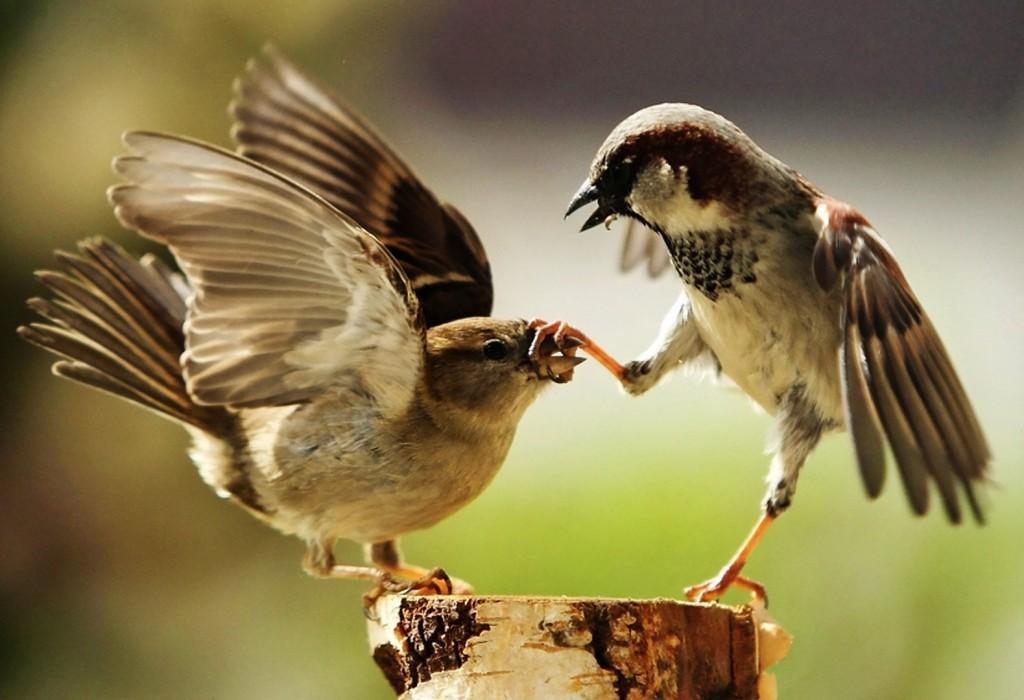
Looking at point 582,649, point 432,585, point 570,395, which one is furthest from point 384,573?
point 570,395

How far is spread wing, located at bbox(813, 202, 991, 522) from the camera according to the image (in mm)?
1104

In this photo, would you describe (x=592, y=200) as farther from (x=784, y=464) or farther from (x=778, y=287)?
(x=784, y=464)

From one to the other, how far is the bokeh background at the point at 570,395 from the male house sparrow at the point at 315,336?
619 millimetres

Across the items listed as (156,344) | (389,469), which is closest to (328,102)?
(156,344)

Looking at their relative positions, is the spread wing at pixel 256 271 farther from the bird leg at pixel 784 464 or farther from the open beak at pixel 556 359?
the bird leg at pixel 784 464

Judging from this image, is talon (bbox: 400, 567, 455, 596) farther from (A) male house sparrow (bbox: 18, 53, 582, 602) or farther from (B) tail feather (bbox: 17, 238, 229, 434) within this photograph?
(B) tail feather (bbox: 17, 238, 229, 434)

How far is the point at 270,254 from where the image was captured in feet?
4.11

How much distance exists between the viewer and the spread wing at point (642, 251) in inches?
69.1

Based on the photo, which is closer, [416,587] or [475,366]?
[416,587]

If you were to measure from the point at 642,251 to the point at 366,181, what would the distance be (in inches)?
16.4

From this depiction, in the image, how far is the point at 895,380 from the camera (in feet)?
3.80

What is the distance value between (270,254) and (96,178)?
1.15 m

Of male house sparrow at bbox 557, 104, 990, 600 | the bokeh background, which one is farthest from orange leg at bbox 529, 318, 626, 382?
the bokeh background

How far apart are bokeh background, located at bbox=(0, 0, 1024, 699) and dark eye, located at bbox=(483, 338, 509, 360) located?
654 mm
